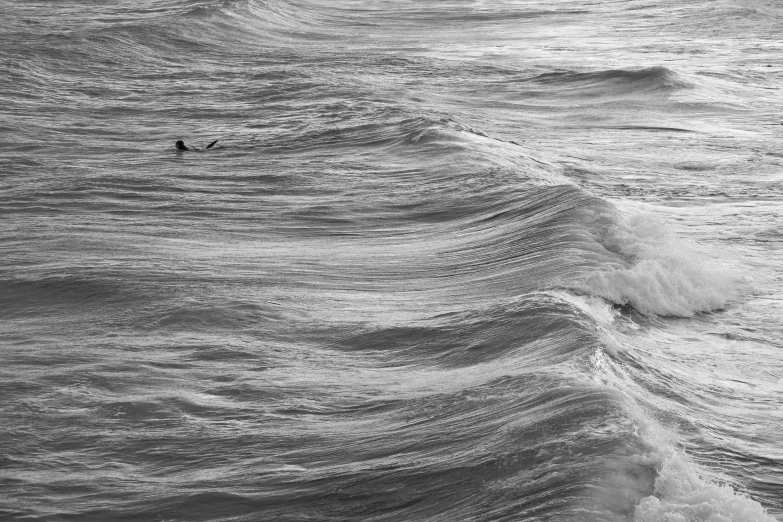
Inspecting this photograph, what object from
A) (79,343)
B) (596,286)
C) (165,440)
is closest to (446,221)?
(596,286)

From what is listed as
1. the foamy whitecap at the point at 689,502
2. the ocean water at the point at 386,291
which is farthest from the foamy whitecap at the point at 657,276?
the foamy whitecap at the point at 689,502

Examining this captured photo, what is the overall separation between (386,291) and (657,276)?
245cm

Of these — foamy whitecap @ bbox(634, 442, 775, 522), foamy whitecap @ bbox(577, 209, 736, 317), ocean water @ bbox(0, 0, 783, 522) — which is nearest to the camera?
foamy whitecap @ bbox(634, 442, 775, 522)

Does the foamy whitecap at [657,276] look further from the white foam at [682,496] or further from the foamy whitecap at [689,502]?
the foamy whitecap at [689,502]

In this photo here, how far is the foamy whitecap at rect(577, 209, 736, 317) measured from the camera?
37.6 ft

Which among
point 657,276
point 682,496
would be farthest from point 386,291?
point 682,496

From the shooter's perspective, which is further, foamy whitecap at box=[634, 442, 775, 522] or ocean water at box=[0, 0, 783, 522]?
ocean water at box=[0, 0, 783, 522]

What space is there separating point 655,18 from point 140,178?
59.1ft

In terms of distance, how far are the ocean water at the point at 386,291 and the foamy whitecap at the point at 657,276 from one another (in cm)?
3

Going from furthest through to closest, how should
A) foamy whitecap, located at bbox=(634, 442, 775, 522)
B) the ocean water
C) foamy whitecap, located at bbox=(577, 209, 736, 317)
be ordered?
foamy whitecap, located at bbox=(577, 209, 736, 317)
the ocean water
foamy whitecap, located at bbox=(634, 442, 775, 522)

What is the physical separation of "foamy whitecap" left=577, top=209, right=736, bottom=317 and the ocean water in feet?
0.11

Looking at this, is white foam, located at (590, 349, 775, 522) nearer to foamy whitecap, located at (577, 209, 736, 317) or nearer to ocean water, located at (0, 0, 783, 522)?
ocean water, located at (0, 0, 783, 522)

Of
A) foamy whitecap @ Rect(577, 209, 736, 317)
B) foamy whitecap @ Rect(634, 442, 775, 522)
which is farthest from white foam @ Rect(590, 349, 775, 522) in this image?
foamy whitecap @ Rect(577, 209, 736, 317)

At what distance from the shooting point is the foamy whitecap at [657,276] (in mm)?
11453
